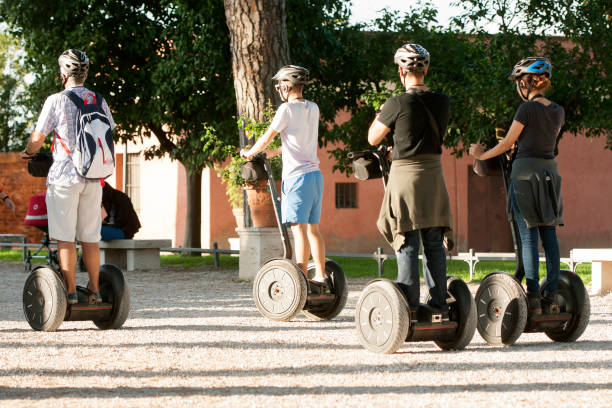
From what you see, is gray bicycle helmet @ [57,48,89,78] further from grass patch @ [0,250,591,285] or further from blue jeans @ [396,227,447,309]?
grass patch @ [0,250,591,285]

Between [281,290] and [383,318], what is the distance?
1699mm

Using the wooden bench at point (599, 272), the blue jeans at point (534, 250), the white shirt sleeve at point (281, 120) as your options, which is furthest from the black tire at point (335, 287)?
the wooden bench at point (599, 272)

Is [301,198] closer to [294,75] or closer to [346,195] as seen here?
[294,75]

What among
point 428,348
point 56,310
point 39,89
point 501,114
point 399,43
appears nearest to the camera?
point 428,348

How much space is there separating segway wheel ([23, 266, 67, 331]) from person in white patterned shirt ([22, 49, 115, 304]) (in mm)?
118

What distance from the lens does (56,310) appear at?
6.05 m

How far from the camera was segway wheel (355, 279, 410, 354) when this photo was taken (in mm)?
5031

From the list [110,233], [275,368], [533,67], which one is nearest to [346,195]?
[110,233]

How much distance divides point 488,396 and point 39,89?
47.6ft

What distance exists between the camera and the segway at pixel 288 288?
6.62m

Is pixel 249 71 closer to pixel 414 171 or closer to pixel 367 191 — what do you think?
pixel 414 171

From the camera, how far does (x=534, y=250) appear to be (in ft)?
18.6

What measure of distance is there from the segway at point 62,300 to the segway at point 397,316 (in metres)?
1.94

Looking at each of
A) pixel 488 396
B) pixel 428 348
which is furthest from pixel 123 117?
pixel 488 396
